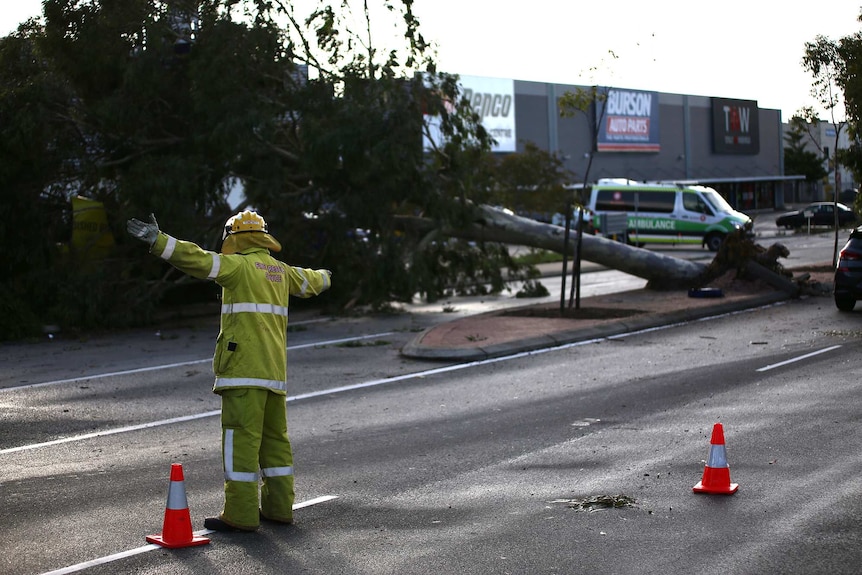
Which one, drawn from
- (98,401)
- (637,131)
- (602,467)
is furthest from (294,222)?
(637,131)

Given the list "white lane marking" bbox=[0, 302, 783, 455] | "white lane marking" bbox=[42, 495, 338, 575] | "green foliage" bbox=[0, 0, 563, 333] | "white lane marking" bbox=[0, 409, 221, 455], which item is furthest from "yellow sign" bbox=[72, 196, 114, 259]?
"white lane marking" bbox=[42, 495, 338, 575]

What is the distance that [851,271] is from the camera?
18.0 meters

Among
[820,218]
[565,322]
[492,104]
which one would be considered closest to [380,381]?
[565,322]

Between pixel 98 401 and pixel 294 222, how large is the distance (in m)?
7.76

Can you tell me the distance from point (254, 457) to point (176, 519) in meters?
0.60

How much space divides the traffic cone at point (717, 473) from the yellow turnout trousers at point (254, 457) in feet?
8.94

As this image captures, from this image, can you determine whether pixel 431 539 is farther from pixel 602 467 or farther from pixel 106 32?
pixel 106 32

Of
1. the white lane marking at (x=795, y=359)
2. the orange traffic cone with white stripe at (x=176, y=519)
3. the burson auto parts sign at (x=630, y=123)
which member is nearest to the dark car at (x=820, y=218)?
the burson auto parts sign at (x=630, y=123)

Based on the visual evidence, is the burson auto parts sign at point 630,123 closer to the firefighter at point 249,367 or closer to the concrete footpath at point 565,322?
the concrete footpath at point 565,322

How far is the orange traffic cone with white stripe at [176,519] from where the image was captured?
241 inches

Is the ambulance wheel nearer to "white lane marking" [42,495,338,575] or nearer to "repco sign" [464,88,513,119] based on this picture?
"repco sign" [464,88,513,119]

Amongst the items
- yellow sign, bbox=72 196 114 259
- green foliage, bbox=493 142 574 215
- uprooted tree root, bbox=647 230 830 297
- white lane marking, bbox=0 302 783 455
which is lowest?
white lane marking, bbox=0 302 783 455

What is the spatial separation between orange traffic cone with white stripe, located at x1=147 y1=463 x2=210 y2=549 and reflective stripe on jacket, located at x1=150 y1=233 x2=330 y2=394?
2.15 feet

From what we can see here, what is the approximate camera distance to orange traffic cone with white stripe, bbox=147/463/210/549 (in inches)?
241
